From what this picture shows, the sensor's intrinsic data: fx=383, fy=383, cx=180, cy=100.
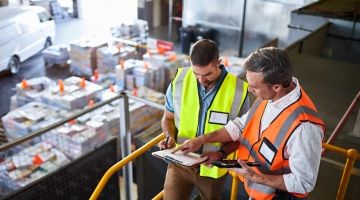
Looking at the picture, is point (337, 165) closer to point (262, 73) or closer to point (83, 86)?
point (262, 73)

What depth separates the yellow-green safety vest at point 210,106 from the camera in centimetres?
267

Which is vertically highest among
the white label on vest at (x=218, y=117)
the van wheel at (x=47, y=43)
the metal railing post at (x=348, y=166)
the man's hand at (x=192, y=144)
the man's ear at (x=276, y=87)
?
the man's ear at (x=276, y=87)

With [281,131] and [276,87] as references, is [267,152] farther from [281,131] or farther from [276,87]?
[276,87]

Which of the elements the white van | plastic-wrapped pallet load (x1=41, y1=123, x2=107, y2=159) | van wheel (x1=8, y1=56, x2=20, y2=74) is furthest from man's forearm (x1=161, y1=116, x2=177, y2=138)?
van wheel (x1=8, y1=56, x2=20, y2=74)

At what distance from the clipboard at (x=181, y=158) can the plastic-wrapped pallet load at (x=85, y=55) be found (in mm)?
8372

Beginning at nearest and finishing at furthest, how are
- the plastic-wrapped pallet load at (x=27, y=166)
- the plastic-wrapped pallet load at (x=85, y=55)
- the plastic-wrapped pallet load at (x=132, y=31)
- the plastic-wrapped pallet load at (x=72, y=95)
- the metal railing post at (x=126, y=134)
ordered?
1. the metal railing post at (x=126, y=134)
2. the plastic-wrapped pallet load at (x=27, y=166)
3. the plastic-wrapped pallet load at (x=72, y=95)
4. the plastic-wrapped pallet load at (x=85, y=55)
5. the plastic-wrapped pallet load at (x=132, y=31)

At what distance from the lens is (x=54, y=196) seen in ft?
12.7

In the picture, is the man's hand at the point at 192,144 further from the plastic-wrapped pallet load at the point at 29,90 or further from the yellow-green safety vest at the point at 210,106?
the plastic-wrapped pallet load at the point at 29,90

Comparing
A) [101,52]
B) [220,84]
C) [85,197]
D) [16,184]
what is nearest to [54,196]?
[85,197]

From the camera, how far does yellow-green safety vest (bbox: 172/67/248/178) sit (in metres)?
2.67

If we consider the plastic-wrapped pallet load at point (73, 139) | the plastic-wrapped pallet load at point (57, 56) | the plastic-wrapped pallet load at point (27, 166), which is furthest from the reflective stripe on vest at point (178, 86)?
the plastic-wrapped pallet load at point (57, 56)

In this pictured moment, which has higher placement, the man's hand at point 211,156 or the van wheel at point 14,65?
the man's hand at point 211,156

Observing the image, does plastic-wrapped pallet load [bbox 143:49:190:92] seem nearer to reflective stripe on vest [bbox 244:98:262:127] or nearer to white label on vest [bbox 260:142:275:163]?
reflective stripe on vest [bbox 244:98:262:127]

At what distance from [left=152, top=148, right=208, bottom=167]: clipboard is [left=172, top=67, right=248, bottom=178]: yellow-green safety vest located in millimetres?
218
